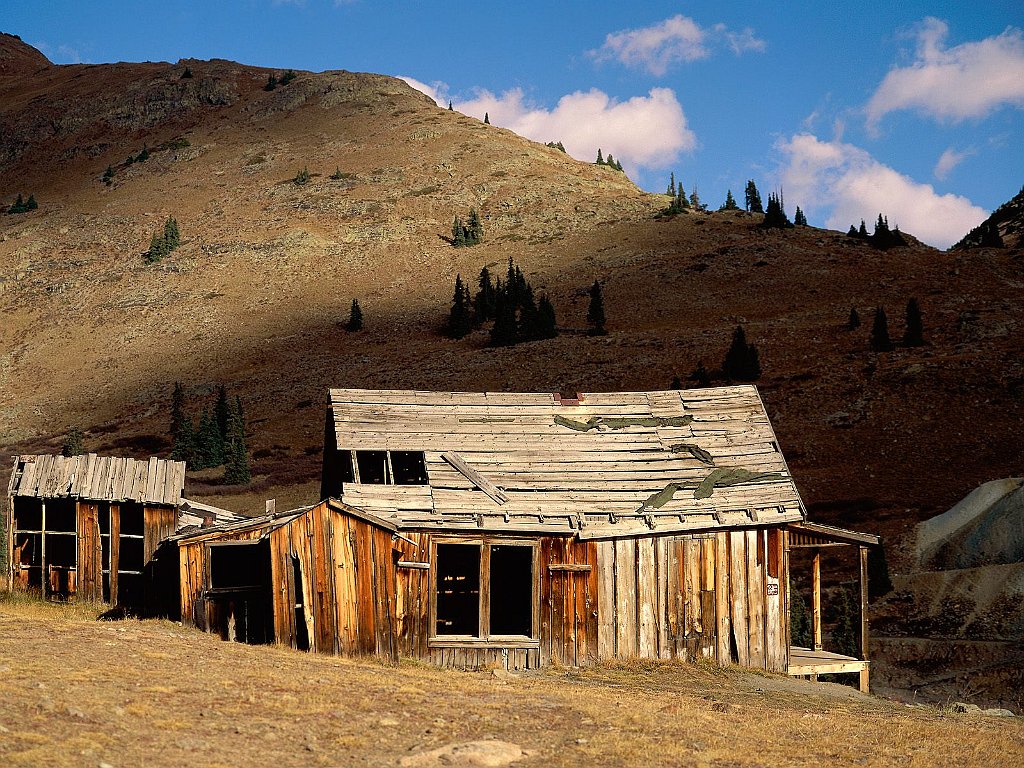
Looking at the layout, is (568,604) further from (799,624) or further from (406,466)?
(799,624)

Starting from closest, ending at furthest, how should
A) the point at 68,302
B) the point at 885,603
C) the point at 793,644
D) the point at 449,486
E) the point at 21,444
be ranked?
the point at 449,486 → the point at 793,644 → the point at 885,603 → the point at 21,444 → the point at 68,302

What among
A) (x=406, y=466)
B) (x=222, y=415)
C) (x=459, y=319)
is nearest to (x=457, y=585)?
(x=406, y=466)

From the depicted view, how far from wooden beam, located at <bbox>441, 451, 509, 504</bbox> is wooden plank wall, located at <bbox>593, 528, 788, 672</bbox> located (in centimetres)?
211

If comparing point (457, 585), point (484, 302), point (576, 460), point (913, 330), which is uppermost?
point (484, 302)

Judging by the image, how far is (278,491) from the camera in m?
49.6

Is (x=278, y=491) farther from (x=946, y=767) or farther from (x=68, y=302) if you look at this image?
(x=68, y=302)

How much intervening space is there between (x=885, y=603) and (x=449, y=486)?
17250mm

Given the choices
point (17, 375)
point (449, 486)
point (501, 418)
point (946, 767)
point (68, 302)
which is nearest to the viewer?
point (946, 767)

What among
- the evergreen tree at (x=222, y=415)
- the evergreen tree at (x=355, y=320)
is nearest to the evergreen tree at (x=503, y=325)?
the evergreen tree at (x=355, y=320)

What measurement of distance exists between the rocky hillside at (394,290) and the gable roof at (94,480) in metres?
25.6

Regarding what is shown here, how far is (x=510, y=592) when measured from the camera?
84.0ft

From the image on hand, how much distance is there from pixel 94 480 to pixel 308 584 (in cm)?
648

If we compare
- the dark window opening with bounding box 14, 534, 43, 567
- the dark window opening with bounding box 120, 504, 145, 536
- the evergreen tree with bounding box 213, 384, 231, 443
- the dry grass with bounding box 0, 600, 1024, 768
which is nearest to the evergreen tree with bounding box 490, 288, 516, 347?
the evergreen tree with bounding box 213, 384, 231, 443

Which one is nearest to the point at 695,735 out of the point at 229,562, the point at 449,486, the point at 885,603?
the point at 449,486
